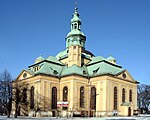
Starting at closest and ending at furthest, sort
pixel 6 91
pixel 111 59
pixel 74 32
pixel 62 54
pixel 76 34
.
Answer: pixel 6 91
pixel 76 34
pixel 74 32
pixel 62 54
pixel 111 59

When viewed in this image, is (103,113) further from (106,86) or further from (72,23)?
(72,23)

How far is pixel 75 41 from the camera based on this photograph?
79.7 m

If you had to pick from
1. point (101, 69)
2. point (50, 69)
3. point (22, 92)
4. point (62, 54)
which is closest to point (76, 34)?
point (62, 54)

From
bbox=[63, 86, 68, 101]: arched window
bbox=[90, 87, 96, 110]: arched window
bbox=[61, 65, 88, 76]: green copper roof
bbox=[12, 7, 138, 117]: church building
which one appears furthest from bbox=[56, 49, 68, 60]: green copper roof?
bbox=[90, 87, 96, 110]: arched window

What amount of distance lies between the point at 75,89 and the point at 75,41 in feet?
58.4

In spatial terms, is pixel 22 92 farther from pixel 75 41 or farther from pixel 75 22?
pixel 75 22

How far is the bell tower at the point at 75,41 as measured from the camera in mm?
76938

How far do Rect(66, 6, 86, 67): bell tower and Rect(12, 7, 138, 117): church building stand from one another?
0.39 ft

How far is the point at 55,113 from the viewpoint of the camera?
228 ft

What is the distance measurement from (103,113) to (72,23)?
34039 millimetres

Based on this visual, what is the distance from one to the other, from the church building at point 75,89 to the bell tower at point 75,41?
0.12m

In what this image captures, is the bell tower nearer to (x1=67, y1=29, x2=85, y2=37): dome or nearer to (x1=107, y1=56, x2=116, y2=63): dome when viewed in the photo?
(x1=67, y1=29, x2=85, y2=37): dome

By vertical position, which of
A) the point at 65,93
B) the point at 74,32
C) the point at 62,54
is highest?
the point at 74,32

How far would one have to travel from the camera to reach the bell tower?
7694cm
